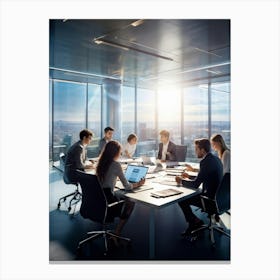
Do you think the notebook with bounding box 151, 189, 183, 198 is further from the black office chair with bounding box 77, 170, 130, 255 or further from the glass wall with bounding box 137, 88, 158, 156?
the glass wall with bounding box 137, 88, 158, 156

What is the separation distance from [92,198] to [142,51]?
2988 mm

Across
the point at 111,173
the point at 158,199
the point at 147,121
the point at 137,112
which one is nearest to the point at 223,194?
the point at 158,199

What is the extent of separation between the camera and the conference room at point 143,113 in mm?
3105

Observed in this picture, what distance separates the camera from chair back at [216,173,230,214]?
312 centimetres

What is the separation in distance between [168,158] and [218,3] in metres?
3.19

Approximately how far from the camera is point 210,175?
314 centimetres

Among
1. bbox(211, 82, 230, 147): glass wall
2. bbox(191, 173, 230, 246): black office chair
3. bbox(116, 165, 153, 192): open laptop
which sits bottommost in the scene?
bbox(191, 173, 230, 246): black office chair

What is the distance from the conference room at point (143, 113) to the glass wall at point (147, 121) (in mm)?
32

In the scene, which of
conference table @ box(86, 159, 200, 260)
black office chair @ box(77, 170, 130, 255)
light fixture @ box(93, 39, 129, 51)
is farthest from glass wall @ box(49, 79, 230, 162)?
black office chair @ box(77, 170, 130, 255)

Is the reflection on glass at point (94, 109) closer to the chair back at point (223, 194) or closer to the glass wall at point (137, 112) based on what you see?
the glass wall at point (137, 112)

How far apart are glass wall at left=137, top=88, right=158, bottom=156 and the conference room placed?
0.03 m
